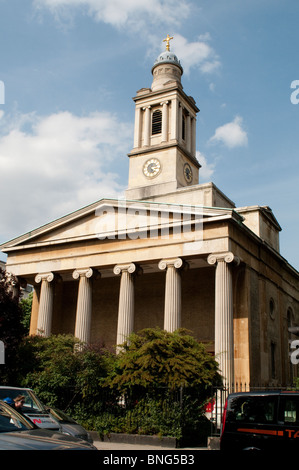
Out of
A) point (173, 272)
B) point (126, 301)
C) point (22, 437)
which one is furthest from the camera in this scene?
point (126, 301)

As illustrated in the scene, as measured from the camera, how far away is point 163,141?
44.1 metres

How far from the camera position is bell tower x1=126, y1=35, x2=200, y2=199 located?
141 ft

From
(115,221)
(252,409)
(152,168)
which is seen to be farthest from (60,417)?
(152,168)

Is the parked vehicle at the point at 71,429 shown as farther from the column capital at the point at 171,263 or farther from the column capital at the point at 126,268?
the column capital at the point at 126,268

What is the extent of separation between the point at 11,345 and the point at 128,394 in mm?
7693

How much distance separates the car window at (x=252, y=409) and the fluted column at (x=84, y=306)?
20416 mm

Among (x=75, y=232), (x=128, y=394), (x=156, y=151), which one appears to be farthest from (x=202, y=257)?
(x=156, y=151)

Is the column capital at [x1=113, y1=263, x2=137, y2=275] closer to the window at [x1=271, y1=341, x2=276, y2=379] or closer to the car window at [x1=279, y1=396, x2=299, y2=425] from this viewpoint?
the window at [x1=271, y1=341, x2=276, y2=379]

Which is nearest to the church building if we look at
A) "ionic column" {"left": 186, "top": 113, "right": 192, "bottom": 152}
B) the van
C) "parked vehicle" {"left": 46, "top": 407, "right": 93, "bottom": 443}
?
"ionic column" {"left": 186, "top": 113, "right": 192, "bottom": 152}

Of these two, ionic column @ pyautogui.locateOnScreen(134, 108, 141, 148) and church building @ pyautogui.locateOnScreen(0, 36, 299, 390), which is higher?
ionic column @ pyautogui.locateOnScreen(134, 108, 141, 148)

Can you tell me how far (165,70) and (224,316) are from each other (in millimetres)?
29901

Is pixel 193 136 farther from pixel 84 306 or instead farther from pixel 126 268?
pixel 84 306

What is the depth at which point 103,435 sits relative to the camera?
18906 mm

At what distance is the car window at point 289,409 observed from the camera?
36.0 feet
